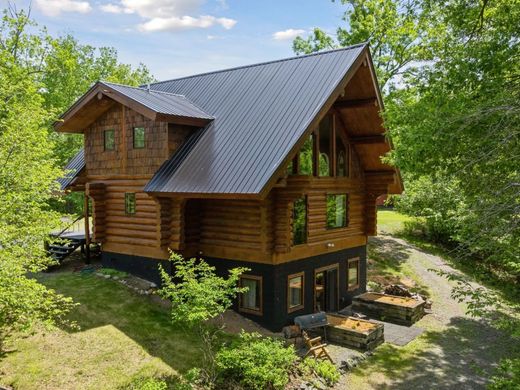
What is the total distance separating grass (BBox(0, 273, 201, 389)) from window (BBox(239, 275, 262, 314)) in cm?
263

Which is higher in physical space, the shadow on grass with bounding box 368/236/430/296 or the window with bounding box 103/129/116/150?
the window with bounding box 103/129/116/150

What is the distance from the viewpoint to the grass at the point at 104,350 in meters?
11.0

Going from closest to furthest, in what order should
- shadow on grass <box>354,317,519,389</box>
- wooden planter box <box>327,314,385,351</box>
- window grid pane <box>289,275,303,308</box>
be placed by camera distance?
1. shadow on grass <box>354,317,519,389</box>
2. wooden planter box <box>327,314,385,351</box>
3. window grid pane <box>289,275,303,308</box>

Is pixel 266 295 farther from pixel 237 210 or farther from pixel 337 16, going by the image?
pixel 337 16

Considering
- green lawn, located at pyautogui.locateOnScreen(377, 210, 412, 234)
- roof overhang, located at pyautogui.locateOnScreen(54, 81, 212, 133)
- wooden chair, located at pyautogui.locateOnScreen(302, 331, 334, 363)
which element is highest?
roof overhang, located at pyautogui.locateOnScreen(54, 81, 212, 133)

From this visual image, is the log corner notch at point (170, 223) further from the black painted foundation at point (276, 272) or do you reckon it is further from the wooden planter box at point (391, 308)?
the wooden planter box at point (391, 308)

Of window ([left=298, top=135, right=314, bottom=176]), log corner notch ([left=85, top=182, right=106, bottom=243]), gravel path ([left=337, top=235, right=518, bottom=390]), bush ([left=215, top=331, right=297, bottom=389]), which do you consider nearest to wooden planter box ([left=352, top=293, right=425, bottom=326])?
gravel path ([left=337, top=235, right=518, bottom=390])

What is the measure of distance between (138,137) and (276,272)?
7.53 meters

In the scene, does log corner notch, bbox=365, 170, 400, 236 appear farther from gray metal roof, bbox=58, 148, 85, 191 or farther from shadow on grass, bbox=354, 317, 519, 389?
gray metal roof, bbox=58, 148, 85, 191

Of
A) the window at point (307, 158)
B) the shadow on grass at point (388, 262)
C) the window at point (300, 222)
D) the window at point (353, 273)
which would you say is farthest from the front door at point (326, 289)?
the shadow on grass at point (388, 262)

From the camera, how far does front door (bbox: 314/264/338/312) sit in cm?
1703

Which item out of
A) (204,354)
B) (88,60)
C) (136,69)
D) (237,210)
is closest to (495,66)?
(237,210)

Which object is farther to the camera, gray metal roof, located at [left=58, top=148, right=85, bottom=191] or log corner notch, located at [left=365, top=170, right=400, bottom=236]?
log corner notch, located at [left=365, top=170, right=400, bottom=236]

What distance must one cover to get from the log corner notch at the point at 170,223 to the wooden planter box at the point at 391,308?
26.9 ft
